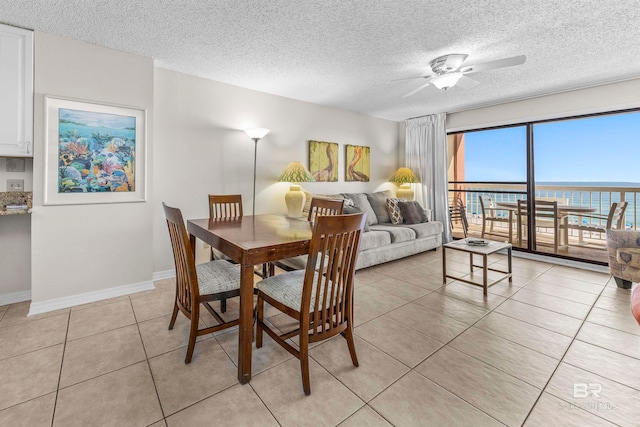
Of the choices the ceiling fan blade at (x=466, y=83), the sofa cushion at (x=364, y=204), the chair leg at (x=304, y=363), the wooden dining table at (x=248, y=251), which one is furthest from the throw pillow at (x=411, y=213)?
the chair leg at (x=304, y=363)

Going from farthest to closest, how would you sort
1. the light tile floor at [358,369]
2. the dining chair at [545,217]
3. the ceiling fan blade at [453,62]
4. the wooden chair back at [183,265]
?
the dining chair at [545,217] → the ceiling fan blade at [453,62] → the wooden chair back at [183,265] → the light tile floor at [358,369]

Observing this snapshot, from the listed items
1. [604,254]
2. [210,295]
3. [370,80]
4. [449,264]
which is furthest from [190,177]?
[604,254]

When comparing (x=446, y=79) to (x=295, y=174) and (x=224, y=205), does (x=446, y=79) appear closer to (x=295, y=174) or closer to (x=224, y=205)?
(x=295, y=174)

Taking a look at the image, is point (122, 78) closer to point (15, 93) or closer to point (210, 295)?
point (15, 93)

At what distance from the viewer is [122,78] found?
2734 mm

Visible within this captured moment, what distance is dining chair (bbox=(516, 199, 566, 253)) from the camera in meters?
4.23

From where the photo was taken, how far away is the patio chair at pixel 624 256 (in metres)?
2.85

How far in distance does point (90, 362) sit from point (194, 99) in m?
2.77

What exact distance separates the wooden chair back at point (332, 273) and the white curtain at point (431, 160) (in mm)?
3910

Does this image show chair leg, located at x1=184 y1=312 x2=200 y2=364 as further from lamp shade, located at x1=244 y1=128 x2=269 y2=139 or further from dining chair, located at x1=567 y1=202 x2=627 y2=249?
dining chair, located at x1=567 y1=202 x2=627 y2=249

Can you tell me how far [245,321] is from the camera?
1539mm

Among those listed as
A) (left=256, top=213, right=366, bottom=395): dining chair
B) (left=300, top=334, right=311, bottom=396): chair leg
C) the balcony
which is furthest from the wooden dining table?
the balcony

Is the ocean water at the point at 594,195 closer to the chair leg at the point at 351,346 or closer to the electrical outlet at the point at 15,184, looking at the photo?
the chair leg at the point at 351,346

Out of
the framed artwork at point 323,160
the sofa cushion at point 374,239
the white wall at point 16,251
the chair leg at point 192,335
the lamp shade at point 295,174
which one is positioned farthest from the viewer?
the framed artwork at point 323,160
